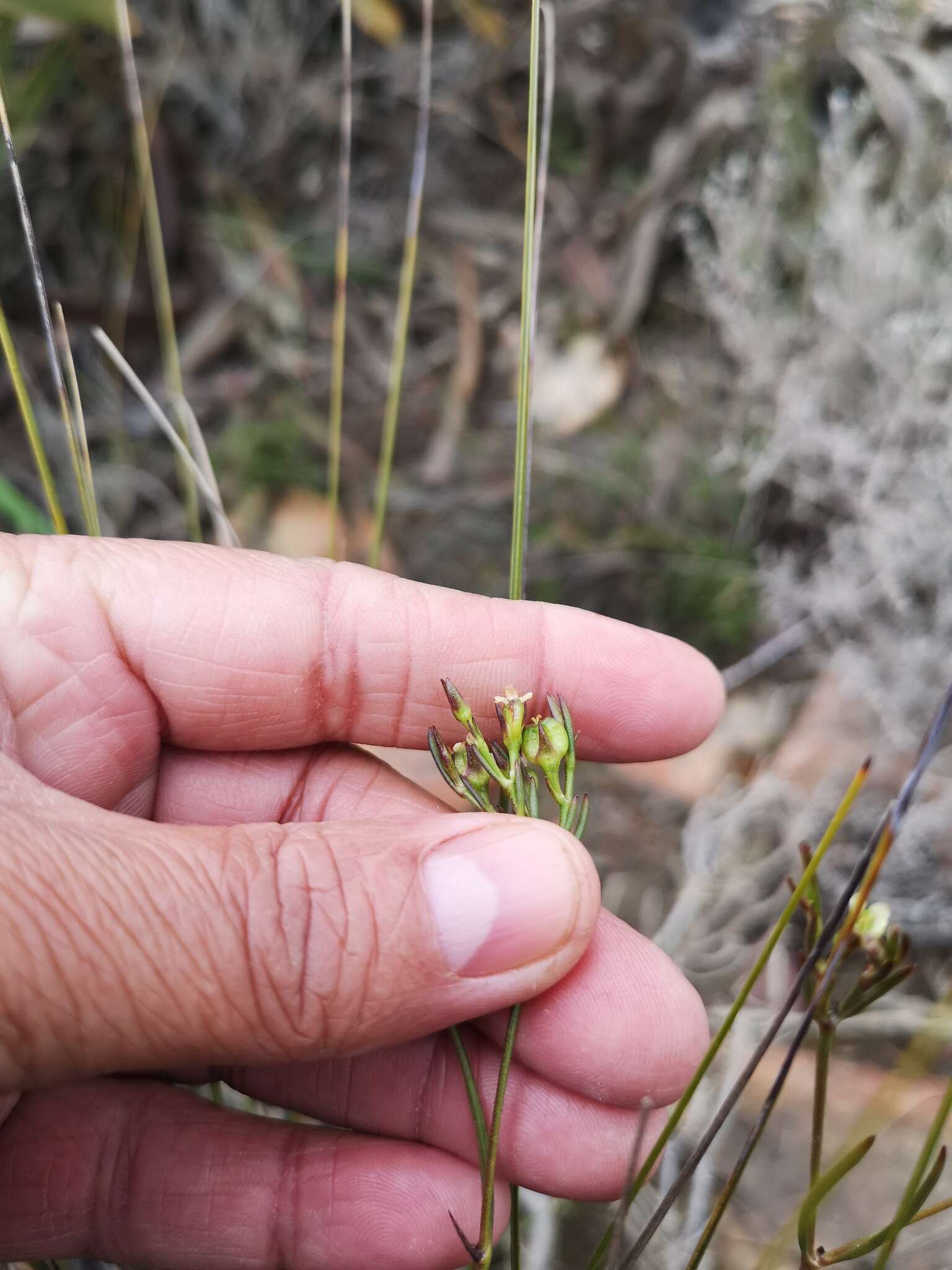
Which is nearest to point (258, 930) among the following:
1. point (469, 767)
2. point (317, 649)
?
point (469, 767)

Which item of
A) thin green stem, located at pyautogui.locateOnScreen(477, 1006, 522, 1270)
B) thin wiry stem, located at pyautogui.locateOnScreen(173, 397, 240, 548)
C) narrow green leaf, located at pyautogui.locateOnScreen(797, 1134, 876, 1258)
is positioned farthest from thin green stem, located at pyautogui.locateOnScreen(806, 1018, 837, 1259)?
thin wiry stem, located at pyautogui.locateOnScreen(173, 397, 240, 548)

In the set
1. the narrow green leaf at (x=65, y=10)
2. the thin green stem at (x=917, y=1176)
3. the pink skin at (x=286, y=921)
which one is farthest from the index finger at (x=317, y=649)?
the narrow green leaf at (x=65, y=10)

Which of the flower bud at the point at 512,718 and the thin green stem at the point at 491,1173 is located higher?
the flower bud at the point at 512,718

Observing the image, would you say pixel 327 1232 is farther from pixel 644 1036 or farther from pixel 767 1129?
pixel 767 1129

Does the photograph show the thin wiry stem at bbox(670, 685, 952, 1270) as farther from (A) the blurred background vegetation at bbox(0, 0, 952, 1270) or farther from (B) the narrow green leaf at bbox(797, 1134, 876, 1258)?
(A) the blurred background vegetation at bbox(0, 0, 952, 1270)

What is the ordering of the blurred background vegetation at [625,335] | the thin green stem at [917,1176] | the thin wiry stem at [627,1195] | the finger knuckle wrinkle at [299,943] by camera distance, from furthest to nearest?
the blurred background vegetation at [625,335]
the finger knuckle wrinkle at [299,943]
the thin green stem at [917,1176]
the thin wiry stem at [627,1195]

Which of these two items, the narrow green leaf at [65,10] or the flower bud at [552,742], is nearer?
the flower bud at [552,742]

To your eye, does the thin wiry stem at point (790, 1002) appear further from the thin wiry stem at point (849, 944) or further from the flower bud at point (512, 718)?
the flower bud at point (512, 718)
